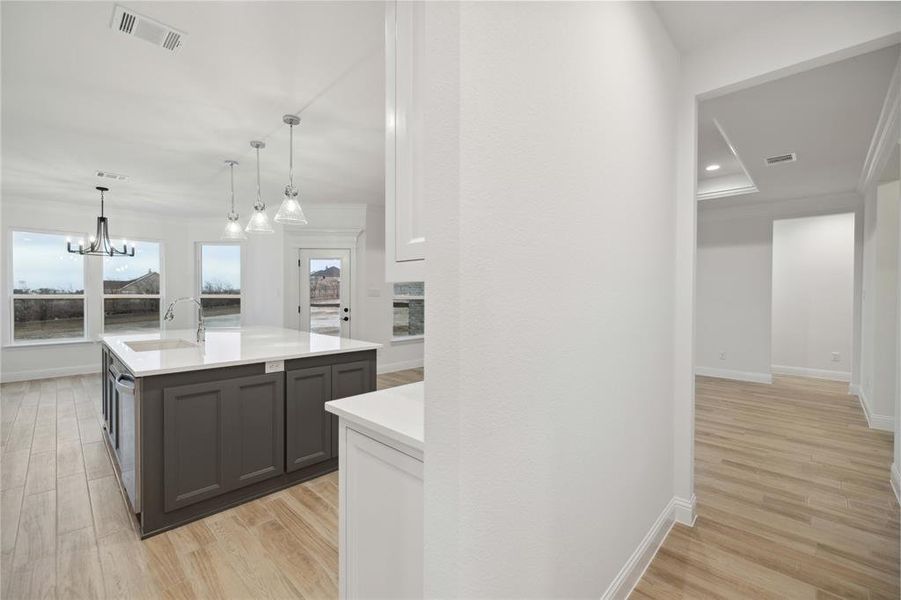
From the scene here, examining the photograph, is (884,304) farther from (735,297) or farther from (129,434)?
(129,434)

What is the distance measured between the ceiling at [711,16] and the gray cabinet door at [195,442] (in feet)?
10.2

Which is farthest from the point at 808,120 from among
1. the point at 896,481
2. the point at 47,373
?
the point at 47,373

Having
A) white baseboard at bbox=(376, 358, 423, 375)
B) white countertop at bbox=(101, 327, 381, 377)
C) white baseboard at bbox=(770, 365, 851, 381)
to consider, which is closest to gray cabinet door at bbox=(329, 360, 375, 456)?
white countertop at bbox=(101, 327, 381, 377)

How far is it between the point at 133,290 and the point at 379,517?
7.39 metres

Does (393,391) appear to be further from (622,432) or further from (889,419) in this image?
(889,419)

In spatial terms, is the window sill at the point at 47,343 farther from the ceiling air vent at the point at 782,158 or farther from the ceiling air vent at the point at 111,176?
the ceiling air vent at the point at 782,158

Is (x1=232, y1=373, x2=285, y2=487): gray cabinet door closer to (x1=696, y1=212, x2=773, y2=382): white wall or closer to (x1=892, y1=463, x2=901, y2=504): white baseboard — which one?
(x1=892, y1=463, x2=901, y2=504): white baseboard

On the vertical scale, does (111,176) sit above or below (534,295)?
above

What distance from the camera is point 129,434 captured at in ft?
7.34

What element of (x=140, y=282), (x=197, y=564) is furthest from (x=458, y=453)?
(x=140, y=282)

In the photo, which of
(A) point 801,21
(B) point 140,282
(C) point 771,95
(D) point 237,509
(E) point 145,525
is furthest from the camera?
(B) point 140,282

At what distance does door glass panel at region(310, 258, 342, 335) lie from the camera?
6129mm

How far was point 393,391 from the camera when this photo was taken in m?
1.63

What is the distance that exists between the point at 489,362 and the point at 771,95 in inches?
123
